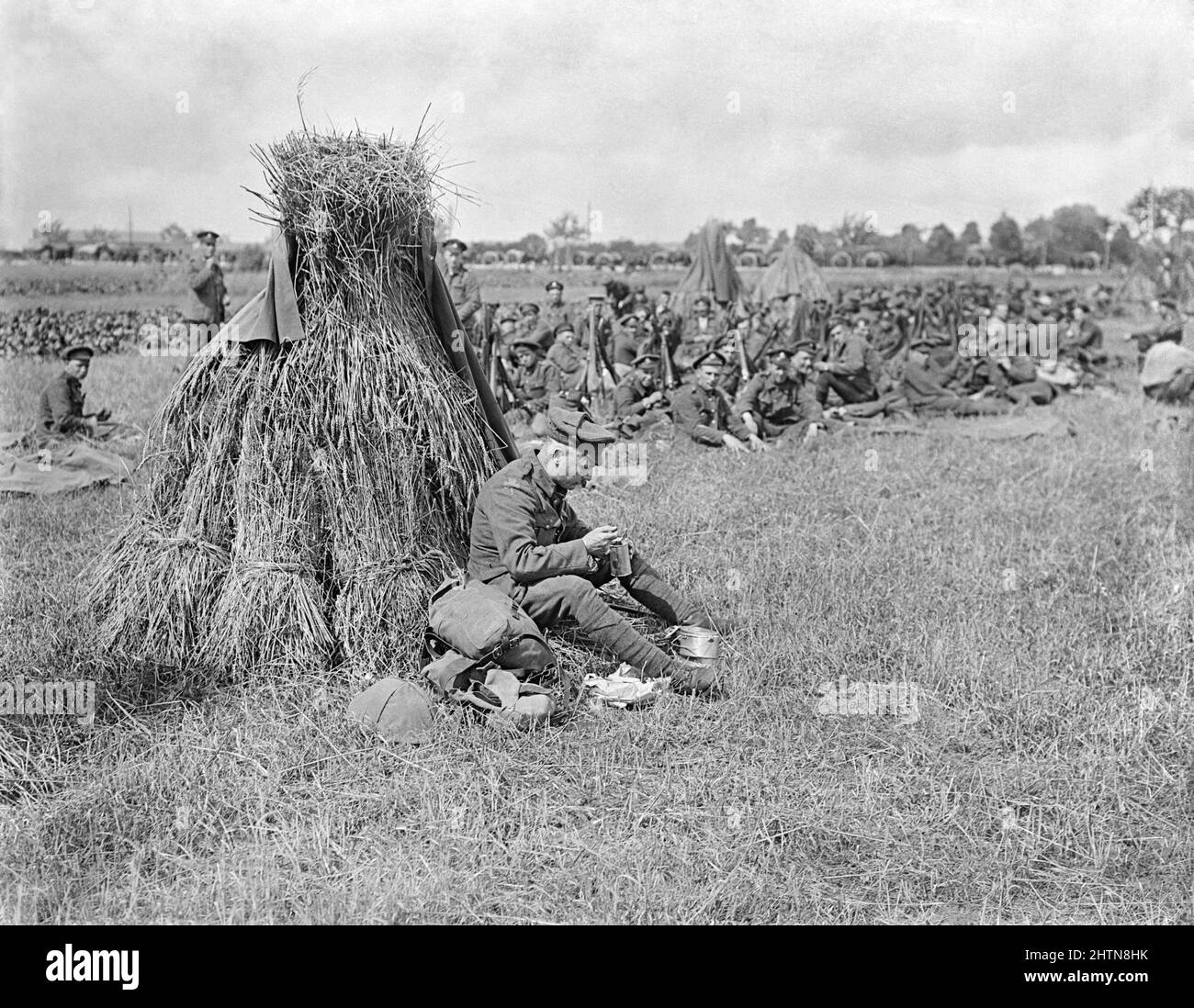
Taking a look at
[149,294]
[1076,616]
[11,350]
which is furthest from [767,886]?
[149,294]

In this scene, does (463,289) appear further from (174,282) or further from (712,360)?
(174,282)

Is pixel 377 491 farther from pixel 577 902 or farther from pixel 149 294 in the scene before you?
pixel 149 294

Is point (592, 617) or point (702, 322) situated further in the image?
point (702, 322)

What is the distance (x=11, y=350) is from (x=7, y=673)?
13.1 metres

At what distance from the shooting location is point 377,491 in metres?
5.73

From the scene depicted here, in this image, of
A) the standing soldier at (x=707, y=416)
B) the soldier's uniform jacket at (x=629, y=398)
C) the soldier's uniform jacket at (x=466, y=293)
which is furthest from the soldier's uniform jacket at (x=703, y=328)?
the standing soldier at (x=707, y=416)

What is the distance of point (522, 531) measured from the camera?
5.45m

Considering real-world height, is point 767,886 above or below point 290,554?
below

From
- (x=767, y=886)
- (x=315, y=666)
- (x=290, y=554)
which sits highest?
(x=290, y=554)

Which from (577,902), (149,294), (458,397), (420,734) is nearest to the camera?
(577,902)

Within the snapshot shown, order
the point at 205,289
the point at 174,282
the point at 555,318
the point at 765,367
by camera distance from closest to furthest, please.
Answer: the point at 205,289, the point at 765,367, the point at 555,318, the point at 174,282

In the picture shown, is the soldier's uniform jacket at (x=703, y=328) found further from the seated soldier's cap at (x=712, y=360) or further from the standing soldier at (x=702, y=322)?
the seated soldier's cap at (x=712, y=360)

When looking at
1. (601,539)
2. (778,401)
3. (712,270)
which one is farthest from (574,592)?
(712,270)

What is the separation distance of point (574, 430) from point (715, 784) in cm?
222
